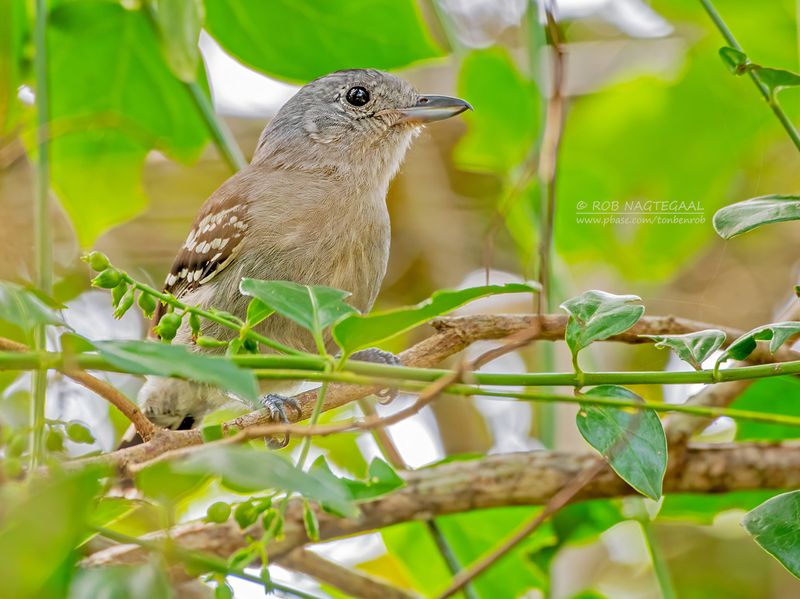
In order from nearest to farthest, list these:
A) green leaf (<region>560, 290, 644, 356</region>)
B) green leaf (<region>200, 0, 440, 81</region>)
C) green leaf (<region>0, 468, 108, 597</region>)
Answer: green leaf (<region>0, 468, 108, 597</region>)
green leaf (<region>560, 290, 644, 356</region>)
green leaf (<region>200, 0, 440, 81</region>)

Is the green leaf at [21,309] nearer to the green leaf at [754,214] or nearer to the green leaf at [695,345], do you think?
the green leaf at [695,345]

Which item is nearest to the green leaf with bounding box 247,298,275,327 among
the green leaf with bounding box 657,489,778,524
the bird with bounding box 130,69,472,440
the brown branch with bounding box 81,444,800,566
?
the bird with bounding box 130,69,472,440

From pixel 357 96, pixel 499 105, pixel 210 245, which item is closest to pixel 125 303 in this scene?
pixel 210 245

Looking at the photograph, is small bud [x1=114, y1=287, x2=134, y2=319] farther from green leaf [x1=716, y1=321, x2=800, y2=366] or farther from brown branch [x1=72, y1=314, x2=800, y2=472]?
green leaf [x1=716, y1=321, x2=800, y2=366]

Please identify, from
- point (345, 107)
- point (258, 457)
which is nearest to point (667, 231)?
point (345, 107)

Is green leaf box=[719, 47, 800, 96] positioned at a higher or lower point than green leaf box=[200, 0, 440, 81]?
lower

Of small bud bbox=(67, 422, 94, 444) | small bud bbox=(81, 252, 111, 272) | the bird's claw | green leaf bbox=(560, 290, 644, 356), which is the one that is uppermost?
small bud bbox=(81, 252, 111, 272)

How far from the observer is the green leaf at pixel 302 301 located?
1.41m

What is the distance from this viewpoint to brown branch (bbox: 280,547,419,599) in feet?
9.08

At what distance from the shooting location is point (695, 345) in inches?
64.1

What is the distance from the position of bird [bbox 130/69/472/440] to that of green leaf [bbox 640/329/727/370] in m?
1.20

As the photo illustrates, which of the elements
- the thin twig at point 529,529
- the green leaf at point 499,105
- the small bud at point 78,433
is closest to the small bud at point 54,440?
the small bud at point 78,433

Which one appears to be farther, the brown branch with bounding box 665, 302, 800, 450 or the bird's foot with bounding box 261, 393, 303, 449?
the brown branch with bounding box 665, 302, 800, 450

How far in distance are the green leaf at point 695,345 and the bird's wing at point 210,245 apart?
1776 mm
